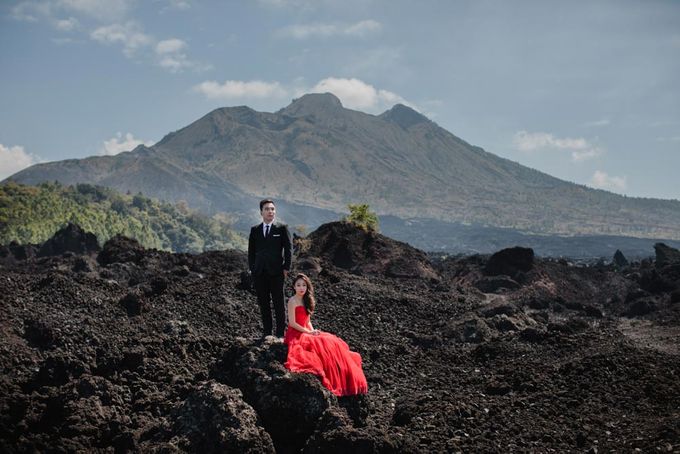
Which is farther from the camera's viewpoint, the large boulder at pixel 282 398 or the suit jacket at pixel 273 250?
the suit jacket at pixel 273 250

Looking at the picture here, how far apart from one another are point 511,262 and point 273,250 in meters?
26.1

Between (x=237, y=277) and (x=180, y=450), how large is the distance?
11.2m

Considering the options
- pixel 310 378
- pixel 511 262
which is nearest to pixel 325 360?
pixel 310 378

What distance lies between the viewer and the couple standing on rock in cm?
675

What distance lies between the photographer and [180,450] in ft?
18.3

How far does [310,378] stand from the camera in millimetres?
6430

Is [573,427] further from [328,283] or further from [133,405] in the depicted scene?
[328,283]

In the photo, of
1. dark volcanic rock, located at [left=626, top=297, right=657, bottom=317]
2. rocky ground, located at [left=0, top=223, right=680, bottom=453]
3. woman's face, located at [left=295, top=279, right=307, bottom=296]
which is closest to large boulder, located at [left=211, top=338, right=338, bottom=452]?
rocky ground, located at [left=0, top=223, right=680, bottom=453]

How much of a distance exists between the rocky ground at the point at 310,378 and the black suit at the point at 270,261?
568mm

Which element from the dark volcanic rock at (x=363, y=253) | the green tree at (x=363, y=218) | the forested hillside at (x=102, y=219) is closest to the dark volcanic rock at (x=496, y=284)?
the dark volcanic rock at (x=363, y=253)

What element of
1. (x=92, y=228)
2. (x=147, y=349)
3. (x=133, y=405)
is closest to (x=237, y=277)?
(x=147, y=349)

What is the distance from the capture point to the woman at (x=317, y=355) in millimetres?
6668

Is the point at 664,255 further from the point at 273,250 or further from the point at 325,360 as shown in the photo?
the point at 325,360

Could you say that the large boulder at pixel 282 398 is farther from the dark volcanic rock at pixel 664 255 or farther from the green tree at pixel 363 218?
the dark volcanic rock at pixel 664 255
